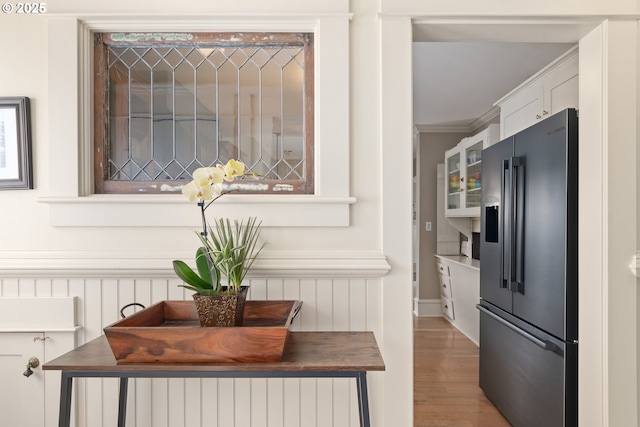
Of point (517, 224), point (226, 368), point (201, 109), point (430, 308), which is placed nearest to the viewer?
point (226, 368)

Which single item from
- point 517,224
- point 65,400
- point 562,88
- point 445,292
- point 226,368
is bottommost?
point 445,292

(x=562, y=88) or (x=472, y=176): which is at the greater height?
(x=562, y=88)

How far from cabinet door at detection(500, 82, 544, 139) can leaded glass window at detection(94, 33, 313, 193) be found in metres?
1.93

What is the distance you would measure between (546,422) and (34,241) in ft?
8.02

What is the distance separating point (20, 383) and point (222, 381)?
2.57ft

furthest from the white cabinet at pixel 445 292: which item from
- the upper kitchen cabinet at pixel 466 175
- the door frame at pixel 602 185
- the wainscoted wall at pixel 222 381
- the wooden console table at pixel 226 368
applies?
the wooden console table at pixel 226 368

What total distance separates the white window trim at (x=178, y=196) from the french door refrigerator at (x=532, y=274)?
1.04 metres

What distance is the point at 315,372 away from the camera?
3.80ft

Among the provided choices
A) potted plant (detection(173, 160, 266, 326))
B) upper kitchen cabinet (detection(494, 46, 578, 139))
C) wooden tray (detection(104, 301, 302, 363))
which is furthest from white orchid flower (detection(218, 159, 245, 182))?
upper kitchen cabinet (detection(494, 46, 578, 139))

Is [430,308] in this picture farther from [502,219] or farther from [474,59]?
[474,59]

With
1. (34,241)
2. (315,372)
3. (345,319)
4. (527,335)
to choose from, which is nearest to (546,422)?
(527,335)

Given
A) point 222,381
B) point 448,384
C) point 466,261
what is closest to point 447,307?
point 466,261

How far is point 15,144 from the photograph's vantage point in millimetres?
1609

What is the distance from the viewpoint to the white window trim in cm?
158
